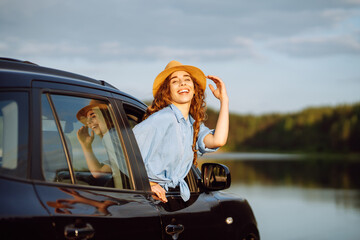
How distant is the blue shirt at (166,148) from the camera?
10.4 feet

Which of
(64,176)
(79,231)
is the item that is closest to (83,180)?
(64,176)

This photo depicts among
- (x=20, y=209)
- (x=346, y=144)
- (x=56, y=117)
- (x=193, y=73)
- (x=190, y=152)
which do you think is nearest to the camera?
(x=20, y=209)

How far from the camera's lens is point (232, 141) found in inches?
7229

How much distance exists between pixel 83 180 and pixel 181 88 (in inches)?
53.2

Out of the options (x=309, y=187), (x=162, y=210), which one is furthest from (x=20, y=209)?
(x=309, y=187)

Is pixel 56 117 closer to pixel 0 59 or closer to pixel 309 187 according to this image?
pixel 0 59

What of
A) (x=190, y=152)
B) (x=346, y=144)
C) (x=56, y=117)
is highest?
(x=56, y=117)

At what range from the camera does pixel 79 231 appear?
7.35 feet

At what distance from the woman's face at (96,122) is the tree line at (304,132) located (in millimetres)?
142796

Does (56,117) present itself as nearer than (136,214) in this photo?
Yes

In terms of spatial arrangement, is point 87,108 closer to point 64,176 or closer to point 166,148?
point 64,176

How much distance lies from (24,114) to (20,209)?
427 millimetres

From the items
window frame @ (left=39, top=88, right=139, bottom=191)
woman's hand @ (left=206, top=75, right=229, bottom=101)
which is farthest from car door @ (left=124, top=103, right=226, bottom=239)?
woman's hand @ (left=206, top=75, right=229, bottom=101)

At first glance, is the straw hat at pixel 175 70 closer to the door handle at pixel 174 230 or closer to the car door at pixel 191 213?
the car door at pixel 191 213
